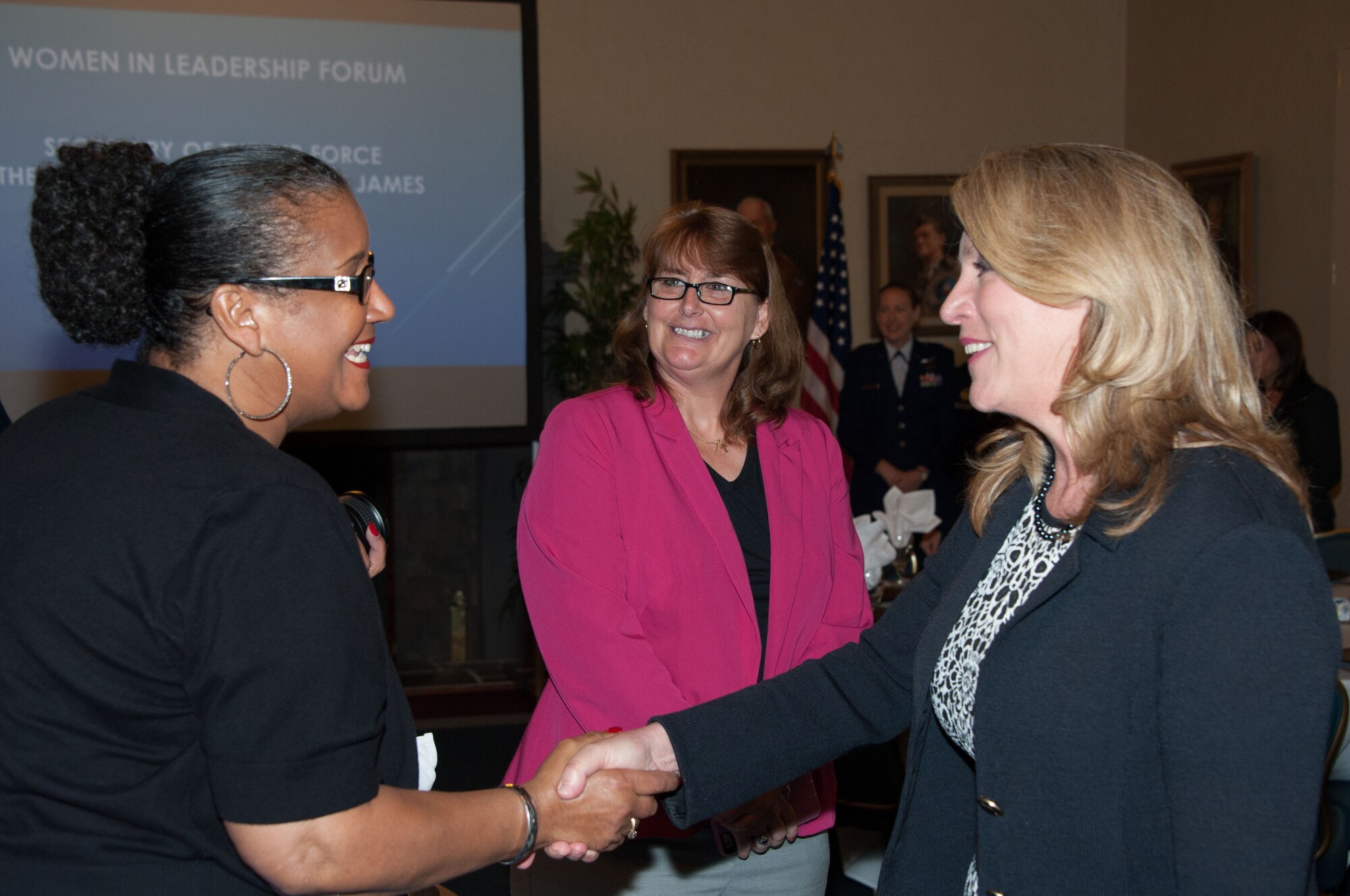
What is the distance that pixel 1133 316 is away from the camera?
1242mm

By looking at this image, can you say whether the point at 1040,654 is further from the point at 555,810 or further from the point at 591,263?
the point at 591,263

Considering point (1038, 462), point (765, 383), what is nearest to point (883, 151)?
point (765, 383)

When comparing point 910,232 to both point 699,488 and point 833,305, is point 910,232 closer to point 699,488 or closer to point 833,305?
point 833,305

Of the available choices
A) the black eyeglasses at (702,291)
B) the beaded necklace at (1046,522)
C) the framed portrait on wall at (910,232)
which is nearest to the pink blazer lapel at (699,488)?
the black eyeglasses at (702,291)

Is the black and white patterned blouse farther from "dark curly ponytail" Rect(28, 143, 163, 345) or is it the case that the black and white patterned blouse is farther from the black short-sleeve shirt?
"dark curly ponytail" Rect(28, 143, 163, 345)

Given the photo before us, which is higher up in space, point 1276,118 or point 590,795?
point 1276,118

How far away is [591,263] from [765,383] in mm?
3633

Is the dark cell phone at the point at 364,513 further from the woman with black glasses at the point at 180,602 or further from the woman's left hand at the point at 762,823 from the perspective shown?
the woman's left hand at the point at 762,823

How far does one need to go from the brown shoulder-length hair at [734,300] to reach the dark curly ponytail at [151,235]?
1.15m

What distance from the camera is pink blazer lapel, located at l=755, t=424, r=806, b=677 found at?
217 cm

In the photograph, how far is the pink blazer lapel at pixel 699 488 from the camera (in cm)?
214

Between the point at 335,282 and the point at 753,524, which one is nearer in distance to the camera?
the point at 335,282

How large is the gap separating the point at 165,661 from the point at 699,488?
1.24 metres

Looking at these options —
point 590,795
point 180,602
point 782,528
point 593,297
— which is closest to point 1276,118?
point 593,297
